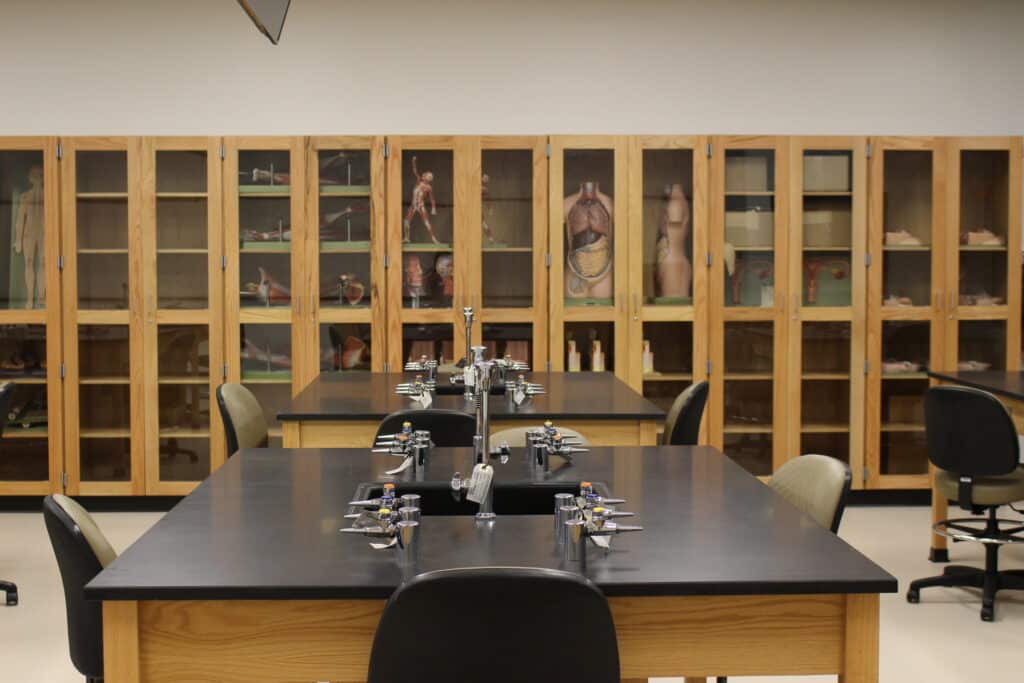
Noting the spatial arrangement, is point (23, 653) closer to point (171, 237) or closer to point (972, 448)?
point (171, 237)

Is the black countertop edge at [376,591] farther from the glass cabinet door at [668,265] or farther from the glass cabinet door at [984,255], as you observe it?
the glass cabinet door at [984,255]

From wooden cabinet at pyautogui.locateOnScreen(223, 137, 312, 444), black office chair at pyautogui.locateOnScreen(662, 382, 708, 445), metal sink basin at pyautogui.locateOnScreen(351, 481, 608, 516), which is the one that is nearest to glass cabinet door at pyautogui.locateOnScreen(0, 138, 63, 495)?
wooden cabinet at pyautogui.locateOnScreen(223, 137, 312, 444)

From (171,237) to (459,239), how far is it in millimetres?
1661

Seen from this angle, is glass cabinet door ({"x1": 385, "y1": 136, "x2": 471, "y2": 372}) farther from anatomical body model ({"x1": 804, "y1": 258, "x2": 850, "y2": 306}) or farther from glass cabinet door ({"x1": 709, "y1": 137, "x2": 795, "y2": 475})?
anatomical body model ({"x1": 804, "y1": 258, "x2": 850, "y2": 306})

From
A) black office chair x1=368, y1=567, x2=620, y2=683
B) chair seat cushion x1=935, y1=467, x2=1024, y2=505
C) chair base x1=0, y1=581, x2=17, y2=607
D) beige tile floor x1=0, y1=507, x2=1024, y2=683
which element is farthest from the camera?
chair base x1=0, y1=581, x2=17, y2=607

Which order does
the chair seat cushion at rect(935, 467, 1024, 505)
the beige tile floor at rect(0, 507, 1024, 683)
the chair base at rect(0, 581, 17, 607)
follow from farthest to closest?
the chair base at rect(0, 581, 17, 607), the chair seat cushion at rect(935, 467, 1024, 505), the beige tile floor at rect(0, 507, 1024, 683)

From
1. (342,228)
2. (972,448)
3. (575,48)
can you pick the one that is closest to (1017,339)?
(972,448)

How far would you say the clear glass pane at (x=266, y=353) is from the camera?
6.38 meters

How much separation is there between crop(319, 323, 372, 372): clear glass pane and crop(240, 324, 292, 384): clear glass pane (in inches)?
8.1

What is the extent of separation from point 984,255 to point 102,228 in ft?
16.8

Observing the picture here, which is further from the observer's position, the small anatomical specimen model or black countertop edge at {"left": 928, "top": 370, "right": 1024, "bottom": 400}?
the small anatomical specimen model

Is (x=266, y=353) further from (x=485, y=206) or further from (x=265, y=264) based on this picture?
(x=485, y=206)

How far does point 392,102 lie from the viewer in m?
6.83

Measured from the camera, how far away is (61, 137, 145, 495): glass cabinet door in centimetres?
632
